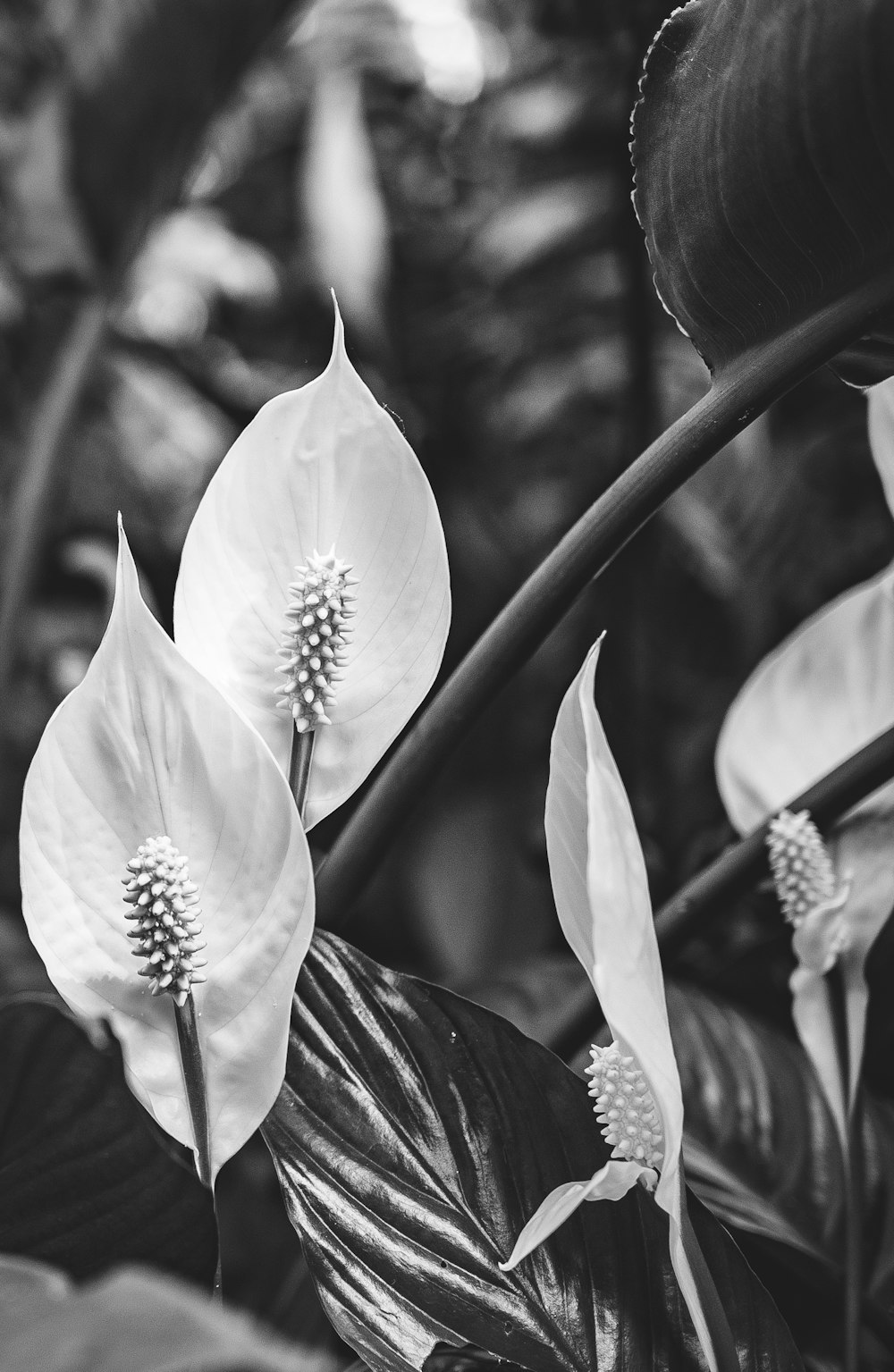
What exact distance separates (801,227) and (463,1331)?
29cm

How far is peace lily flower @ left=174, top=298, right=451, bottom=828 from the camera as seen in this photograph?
0.95ft

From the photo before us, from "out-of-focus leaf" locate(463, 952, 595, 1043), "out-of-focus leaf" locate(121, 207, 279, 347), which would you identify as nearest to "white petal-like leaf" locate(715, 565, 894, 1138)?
"out-of-focus leaf" locate(463, 952, 595, 1043)

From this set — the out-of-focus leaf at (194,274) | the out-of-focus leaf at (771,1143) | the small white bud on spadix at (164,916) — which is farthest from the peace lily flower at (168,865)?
the out-of-focus leaf at (194,274)

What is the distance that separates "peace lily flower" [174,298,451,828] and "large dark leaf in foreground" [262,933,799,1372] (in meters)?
0.06

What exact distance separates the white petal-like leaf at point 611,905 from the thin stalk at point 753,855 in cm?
10

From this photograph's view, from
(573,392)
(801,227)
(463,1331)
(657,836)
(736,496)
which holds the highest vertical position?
(573,392)

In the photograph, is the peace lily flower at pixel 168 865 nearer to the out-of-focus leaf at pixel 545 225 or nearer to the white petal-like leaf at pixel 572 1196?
the white petal-like leaf at pixel 572 1196

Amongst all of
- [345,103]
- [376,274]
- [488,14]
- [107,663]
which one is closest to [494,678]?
[107,663]

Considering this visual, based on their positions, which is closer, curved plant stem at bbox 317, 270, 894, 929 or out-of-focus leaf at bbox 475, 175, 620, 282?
curved plant stem at bbox 317, 270, 894, 929

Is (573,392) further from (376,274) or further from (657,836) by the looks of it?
(657,836)

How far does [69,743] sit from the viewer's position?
0.27 m

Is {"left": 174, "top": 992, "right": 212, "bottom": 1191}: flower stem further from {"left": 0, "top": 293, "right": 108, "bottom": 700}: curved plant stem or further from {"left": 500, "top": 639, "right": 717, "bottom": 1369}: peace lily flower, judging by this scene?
{"left": 0, "top": 293, "right": 108, "bottom": 700}: curved plant stem

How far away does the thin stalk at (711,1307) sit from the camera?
25cm

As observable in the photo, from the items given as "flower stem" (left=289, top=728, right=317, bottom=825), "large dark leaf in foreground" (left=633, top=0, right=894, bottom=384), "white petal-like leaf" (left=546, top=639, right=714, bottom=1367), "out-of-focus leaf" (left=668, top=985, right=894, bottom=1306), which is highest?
"large dark leaf in foreground" (left=633, top=0, right=894, bottom=384)
